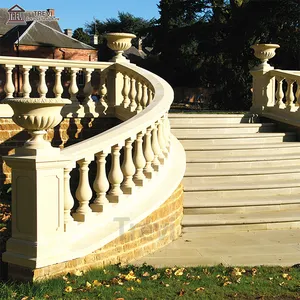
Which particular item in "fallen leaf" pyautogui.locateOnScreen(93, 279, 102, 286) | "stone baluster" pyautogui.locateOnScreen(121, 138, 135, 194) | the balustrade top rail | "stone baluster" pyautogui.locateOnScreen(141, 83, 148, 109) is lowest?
"fallen leaf" pyautogui.locateOnScreen(93, 279, 102, 286)

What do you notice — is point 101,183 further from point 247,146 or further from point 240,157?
point 247,146

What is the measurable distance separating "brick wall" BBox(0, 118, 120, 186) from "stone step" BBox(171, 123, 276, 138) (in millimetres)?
1279

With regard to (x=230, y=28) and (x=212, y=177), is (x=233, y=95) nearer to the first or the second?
(x=230, y=28)

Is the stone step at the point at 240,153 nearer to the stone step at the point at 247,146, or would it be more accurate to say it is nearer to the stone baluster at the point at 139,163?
the stone step at the point at 247,146

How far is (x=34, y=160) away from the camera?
164 inches

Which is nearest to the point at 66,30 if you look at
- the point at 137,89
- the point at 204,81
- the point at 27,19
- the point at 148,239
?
the point at 27,19

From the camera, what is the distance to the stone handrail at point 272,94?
1055 centimetres

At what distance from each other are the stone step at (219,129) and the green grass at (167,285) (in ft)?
14.6

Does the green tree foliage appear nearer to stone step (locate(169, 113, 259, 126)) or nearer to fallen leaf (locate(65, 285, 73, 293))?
stone step (locate(169, 113, 259, 126))

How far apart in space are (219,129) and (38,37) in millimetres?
27816

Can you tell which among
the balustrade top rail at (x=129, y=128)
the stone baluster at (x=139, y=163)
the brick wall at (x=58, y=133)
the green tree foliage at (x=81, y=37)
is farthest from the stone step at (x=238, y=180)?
the green tree foliage at (x=81, y=37)

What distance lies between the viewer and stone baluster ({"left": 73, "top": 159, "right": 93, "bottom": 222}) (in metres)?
4.79

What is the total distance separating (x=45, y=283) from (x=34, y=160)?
1.00m

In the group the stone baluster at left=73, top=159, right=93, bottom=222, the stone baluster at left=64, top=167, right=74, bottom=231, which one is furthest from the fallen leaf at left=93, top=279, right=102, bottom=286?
the stone baluster at left=73, top=159, right=93, bottom=222
